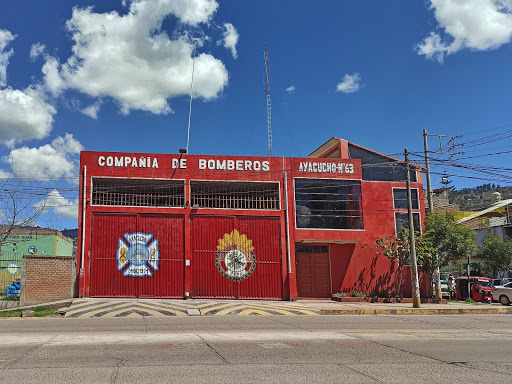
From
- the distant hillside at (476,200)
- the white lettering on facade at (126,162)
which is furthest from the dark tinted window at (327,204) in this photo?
the distant hillside at (476,200)

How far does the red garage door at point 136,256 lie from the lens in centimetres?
2277

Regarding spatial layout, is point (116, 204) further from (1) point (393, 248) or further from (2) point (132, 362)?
(2) point (132, 362)

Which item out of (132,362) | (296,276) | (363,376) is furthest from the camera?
(296,276)

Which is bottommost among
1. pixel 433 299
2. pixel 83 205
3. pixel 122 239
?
pixel 433 299

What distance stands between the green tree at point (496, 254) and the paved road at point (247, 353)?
26801mm

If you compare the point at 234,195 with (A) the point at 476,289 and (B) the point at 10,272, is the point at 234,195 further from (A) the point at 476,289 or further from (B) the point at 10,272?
(A) the point at 476,289

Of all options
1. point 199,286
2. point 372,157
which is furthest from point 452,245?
point 199,286

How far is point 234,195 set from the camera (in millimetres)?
26031

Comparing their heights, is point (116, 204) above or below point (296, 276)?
above

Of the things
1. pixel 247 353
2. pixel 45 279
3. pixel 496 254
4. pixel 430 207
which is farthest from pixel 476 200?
pixel 247 353

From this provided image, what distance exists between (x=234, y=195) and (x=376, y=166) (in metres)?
8.83

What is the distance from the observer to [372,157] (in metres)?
27.7

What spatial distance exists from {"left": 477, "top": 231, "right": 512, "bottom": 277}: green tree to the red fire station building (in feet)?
47.4

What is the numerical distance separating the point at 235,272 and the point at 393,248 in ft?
30.8
